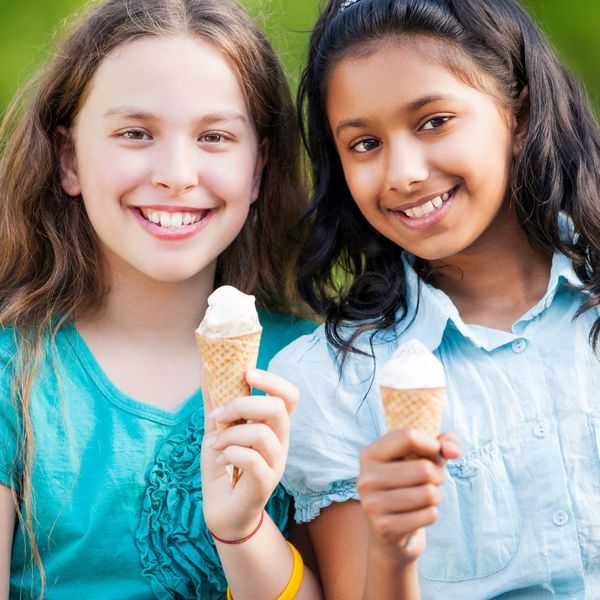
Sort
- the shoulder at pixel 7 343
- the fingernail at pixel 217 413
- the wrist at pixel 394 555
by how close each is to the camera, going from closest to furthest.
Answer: the wrist at pixel 394 555 → the fingernail at pixel 217 413 → the shoulder at pixel 7 343

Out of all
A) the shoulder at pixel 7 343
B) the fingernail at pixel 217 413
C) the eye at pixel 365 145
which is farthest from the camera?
the shoulder at pixel 7 343

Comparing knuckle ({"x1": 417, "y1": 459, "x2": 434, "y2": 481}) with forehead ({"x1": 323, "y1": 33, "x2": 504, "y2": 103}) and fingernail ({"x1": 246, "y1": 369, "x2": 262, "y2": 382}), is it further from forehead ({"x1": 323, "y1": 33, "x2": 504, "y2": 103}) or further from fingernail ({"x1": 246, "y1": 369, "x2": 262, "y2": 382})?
forehead ({"x1": 323, "y1": 33, "x2": 504, "y2": 103})

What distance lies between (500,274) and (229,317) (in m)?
1.15

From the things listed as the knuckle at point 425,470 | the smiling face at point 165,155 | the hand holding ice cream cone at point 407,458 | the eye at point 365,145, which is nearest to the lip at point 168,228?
the smiling face at point 165,155

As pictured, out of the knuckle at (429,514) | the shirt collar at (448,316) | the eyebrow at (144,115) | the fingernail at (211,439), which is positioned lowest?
the knuckle at (429,514)

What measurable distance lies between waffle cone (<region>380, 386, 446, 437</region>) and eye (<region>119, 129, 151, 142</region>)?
1.39 metres

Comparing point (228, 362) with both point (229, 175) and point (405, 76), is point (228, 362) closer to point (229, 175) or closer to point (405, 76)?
point (229, 175)

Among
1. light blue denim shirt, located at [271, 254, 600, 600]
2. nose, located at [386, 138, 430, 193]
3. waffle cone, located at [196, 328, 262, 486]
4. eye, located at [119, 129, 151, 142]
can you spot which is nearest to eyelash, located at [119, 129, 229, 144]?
eye, located at [119, 129, 151, 142]

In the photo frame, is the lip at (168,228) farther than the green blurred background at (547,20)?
No

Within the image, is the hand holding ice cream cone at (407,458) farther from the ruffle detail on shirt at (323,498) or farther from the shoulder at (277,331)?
the shoulder at (277,331)

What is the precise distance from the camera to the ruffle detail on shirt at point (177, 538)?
3.40 meters

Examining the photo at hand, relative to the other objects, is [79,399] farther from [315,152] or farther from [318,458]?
[315,152]

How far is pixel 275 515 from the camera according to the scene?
3516 mm

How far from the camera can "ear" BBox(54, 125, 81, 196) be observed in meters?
3.77
